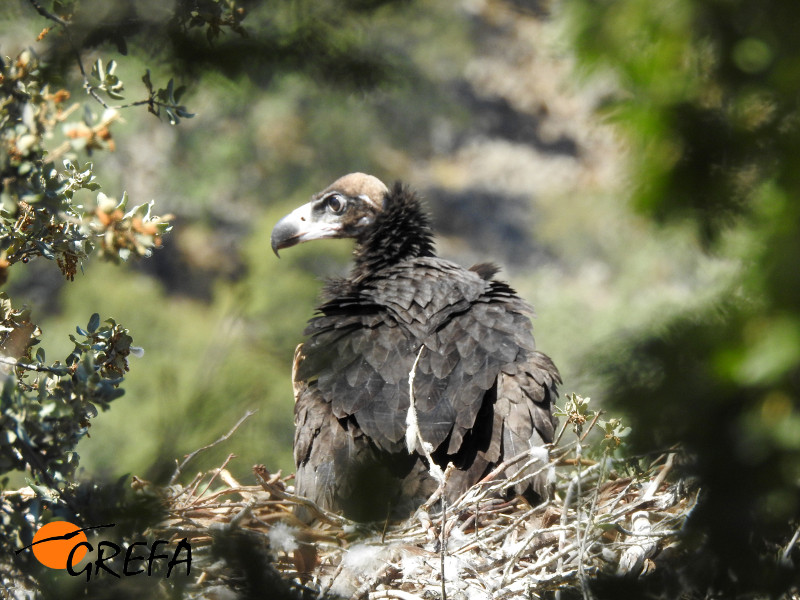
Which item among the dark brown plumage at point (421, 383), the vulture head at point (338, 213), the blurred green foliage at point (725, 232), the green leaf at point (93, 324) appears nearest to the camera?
the blurred green foliage at point (725, 232)

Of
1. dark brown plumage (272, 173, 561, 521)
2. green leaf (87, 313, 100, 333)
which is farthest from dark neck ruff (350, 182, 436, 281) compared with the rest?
green leaf (87, 313, 100, 333)

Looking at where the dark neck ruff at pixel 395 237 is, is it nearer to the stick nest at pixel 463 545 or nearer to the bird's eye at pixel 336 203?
the bird's eye at pixel 336 203

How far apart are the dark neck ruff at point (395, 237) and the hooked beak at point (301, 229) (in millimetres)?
422

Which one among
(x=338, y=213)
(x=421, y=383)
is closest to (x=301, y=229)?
(x=338, y=213)

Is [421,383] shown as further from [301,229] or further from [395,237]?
[301,229]

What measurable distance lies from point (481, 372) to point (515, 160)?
24.9 m

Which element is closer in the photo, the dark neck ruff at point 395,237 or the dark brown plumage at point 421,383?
the dark brown plumage at point 421,383

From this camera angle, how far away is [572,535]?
2809 millimetres

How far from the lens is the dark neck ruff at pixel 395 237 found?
4430mm

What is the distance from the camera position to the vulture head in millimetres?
4996

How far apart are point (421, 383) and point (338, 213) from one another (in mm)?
2013

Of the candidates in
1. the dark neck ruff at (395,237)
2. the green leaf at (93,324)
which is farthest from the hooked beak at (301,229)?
the green leaf at (93,324)

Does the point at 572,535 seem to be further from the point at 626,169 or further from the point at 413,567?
the point at 626,169

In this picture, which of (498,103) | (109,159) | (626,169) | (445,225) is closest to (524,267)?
(445,225)
